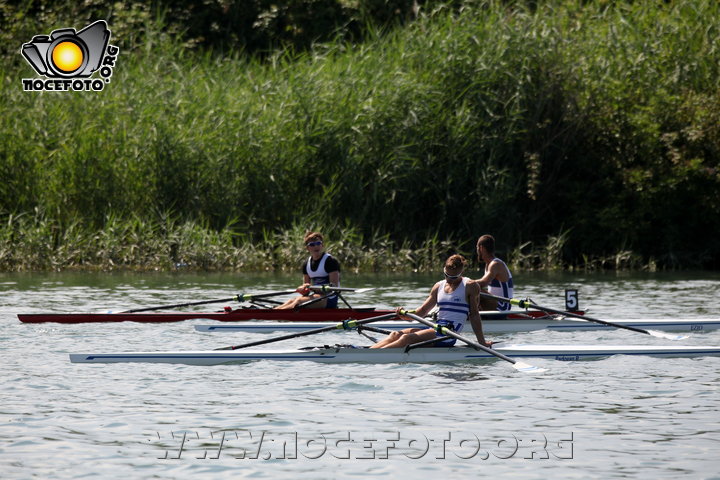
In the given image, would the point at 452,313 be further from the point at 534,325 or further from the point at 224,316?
the point at 224,316

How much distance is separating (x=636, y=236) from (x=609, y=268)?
1.00 metres

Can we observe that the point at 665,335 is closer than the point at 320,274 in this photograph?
Yes

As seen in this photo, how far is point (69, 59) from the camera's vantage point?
1011 inches

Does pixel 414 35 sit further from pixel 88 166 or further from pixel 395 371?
pixel 395 371

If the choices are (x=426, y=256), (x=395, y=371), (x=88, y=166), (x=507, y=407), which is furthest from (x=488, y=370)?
(x=88, y=166)

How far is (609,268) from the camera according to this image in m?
25.1

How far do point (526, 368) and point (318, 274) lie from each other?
15.7ft

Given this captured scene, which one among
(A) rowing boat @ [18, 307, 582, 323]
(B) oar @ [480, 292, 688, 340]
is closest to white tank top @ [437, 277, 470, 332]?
(B) oar @ [480, 292, 688, 340]

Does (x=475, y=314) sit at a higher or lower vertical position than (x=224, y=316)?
higher

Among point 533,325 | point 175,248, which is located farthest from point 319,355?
point 175,248

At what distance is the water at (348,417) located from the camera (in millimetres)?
7152

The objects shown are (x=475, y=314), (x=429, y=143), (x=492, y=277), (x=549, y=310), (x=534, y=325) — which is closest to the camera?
(x=475, y=314)

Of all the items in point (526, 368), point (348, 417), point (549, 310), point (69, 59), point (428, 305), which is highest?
point (69, 59)

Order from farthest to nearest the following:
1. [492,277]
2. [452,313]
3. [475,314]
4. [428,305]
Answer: [492,277], [428,305], [452,313], [475,314]
